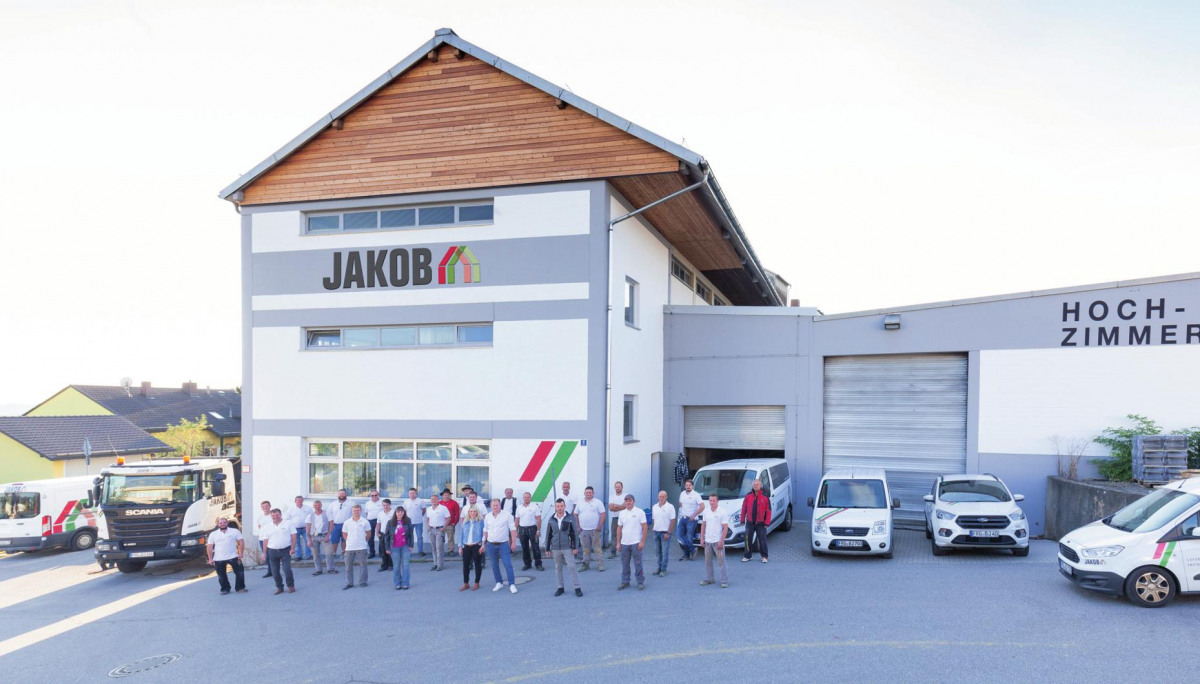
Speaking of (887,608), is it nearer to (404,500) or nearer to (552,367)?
(552,367)

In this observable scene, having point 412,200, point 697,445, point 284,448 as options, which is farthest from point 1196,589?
point 284,448

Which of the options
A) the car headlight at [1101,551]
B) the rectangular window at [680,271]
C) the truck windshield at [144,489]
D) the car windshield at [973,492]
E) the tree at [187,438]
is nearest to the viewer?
the car headlight at [1101,551]

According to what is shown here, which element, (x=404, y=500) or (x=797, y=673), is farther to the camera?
(x=404, y=500)

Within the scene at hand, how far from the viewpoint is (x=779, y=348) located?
59.1 ft

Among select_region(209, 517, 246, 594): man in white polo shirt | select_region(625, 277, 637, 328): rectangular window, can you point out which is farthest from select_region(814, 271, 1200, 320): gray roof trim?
select_region(209, 517, 246, 594): man in white polo shirt

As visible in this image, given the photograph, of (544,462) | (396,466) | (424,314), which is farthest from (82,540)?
(544,462)

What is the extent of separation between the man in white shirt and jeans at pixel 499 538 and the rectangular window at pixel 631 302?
5967 millimetres

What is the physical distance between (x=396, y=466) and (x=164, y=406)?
130 feet

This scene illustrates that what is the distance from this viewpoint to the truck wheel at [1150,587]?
8.90m

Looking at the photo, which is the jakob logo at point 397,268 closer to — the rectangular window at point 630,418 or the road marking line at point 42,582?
the rectangular window at point 630,418

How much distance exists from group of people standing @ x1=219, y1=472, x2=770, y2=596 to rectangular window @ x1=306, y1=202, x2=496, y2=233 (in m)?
5.64

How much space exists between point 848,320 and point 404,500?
434 inches

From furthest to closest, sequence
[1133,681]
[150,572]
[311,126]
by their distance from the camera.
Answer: [150,572]
[311,126]
[1133,681]

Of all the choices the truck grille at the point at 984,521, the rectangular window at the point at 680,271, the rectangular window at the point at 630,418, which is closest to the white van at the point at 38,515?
the rectangular window at the point at 630,418
